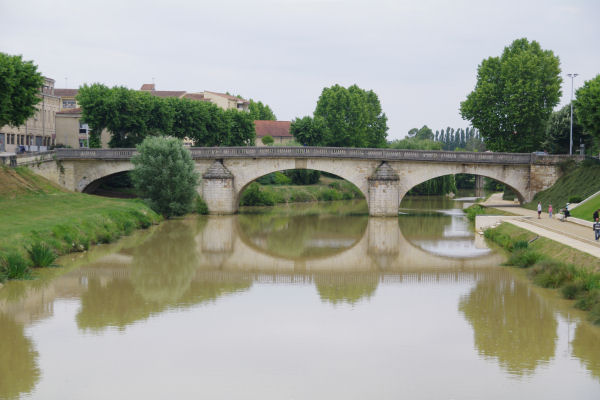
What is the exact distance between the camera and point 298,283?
25.2 m

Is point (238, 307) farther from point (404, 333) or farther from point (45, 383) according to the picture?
point (45, 383)

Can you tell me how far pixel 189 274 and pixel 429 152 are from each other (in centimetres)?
2877

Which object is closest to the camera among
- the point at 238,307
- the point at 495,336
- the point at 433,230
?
the point at 495,336

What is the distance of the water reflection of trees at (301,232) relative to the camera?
115 feet

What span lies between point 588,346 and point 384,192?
113ft

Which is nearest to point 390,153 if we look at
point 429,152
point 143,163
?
point 429,152

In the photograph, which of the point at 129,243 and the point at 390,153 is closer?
the point at 129,243

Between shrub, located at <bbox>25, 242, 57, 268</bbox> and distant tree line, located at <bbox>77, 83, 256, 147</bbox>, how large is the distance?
29347 mm

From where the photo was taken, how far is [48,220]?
102ft

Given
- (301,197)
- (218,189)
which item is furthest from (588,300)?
(301,197)

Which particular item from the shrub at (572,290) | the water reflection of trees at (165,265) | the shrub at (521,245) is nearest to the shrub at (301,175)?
the water reflection of trees at (165,265)

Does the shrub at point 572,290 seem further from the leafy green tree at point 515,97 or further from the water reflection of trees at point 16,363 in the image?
the leafy green tree at point 515,97

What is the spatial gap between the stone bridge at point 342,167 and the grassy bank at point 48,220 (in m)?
7.13

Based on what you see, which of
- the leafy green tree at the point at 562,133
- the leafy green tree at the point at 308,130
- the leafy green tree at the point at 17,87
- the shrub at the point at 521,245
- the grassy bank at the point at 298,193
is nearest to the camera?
the shrub at the point at 521,245
